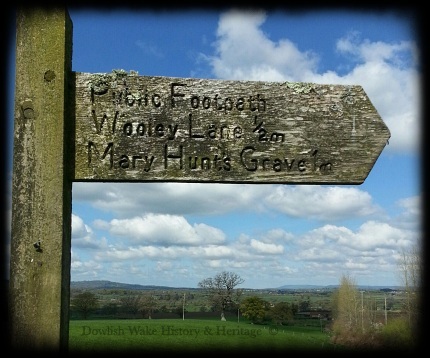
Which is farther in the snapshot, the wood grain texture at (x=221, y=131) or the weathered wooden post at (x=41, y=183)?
the wood grain texture at (x=221, y=131)

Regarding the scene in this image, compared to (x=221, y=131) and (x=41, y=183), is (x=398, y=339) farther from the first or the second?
(x=41, y=183)

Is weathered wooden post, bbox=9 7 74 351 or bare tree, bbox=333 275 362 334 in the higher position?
weathered wooden post, bbox=9 7 74 351

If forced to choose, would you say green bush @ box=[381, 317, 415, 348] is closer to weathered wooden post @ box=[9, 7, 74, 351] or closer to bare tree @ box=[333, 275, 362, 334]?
weathered wooden post @ box=[9, 7, 74, 351]

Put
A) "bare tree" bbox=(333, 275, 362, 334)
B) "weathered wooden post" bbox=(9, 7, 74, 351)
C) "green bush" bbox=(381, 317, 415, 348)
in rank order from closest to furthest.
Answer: "weathered wooden post" bbox=(9, 7, 74, 351) → "green bush" bbox=(381, 317, 415, 348) → "bare tree" bbox=(333, 275, 362, 334)

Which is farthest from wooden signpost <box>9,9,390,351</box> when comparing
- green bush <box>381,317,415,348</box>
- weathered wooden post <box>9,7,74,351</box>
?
green bush <box>381,317,415,348</box>

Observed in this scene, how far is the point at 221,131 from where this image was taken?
391cm

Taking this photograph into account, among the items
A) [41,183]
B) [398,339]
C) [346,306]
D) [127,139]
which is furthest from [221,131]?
[346,306]

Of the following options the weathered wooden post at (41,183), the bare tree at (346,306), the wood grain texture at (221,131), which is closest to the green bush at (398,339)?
the wood grain texture at (221,131)

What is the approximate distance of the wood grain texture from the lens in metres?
3.80

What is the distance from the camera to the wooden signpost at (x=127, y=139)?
3.54 meters

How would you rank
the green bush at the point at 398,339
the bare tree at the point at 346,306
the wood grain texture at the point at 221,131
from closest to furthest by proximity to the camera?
the wood grain texture at the point at 221,131, the green bush at the point at 398,339, the bare tree at the point at 346,306

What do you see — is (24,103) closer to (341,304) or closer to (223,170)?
(223,170)

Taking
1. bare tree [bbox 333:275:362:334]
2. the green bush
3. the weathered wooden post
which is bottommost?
bare tree [bbox 333:275:362:334]

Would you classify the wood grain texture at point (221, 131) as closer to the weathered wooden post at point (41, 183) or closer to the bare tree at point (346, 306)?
the weathered wooden post at point (41, 183)
